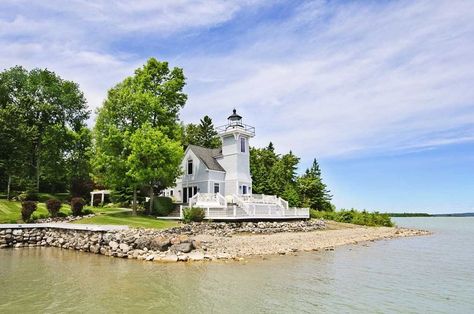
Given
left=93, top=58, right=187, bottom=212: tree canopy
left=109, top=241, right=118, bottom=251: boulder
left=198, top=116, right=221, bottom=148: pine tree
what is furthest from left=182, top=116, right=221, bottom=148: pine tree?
left=109, top=241, right=118, bottom=251: boulder

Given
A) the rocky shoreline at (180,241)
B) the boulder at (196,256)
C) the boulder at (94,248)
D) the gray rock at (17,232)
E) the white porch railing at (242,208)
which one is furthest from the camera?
the white porch railing at (242,208)

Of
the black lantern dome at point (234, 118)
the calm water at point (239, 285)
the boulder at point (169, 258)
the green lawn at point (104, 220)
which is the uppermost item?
the black lantern dome at point (234, 118)

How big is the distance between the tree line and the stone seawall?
707 centimetres

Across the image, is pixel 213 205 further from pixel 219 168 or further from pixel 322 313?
pixel 322 313

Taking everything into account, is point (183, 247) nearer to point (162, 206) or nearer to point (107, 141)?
point (162, 206)

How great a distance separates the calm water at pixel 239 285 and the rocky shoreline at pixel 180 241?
48.6 inches

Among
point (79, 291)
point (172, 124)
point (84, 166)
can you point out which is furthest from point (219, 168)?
point (79, 291)

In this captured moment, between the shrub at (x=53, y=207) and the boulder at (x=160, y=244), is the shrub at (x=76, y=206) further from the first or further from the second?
the boulder at (x=160, y=244)

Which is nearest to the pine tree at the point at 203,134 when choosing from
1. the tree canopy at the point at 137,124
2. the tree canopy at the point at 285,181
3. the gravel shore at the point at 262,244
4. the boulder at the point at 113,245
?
the tree canopy at the point at 285,181

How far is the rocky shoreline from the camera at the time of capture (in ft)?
59.3

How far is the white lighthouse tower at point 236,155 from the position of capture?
118 feet

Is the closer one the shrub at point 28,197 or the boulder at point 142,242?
the boulder at point 142,242

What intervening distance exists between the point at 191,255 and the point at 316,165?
44.4 meters

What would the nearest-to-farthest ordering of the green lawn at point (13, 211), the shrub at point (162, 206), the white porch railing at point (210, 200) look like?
1. the green lawn at point (13, 211)
2. the white porch railing at point (210, 200)
3. the shrub at point (162, 206)
